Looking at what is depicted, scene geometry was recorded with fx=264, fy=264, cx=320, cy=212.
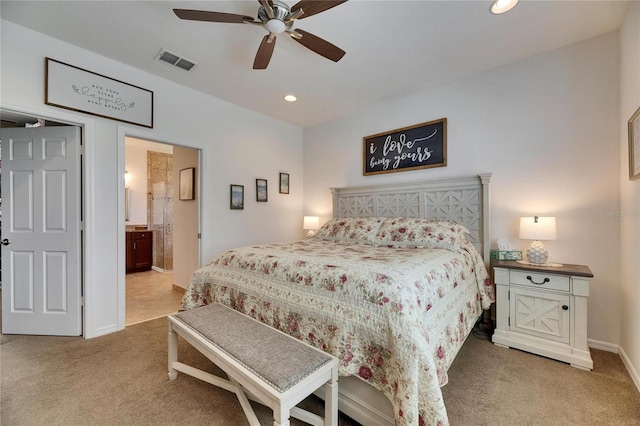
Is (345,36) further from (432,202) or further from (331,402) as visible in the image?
(331,402)

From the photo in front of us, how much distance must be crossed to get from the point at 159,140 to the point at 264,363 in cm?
285

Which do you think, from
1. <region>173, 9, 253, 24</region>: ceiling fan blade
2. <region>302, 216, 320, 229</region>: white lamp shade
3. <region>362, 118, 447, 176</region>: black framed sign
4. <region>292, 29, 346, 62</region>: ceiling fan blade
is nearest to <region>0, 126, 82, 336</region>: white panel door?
<region>173, 9, 253, 24</region>: ceiling fan blade

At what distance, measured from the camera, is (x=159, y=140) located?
305 cm

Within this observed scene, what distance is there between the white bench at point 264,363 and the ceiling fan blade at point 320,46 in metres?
2.05

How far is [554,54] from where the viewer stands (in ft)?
8.35

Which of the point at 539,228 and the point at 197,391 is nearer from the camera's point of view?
the point at 197,391

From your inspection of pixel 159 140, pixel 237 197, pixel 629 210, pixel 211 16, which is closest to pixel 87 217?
pixel 159 140

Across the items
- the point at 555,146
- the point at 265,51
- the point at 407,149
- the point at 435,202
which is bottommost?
the point at 435,202

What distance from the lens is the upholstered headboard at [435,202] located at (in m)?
2.83

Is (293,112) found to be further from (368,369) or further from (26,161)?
(368,369)

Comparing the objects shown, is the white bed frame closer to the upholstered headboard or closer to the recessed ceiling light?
the upholstered headboard

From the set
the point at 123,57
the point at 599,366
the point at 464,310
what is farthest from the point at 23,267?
the point at 599,366

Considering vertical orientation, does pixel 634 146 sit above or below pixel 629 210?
above

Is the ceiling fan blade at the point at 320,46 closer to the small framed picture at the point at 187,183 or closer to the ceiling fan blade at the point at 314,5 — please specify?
the ceiling fan blade at the point at 314,5
